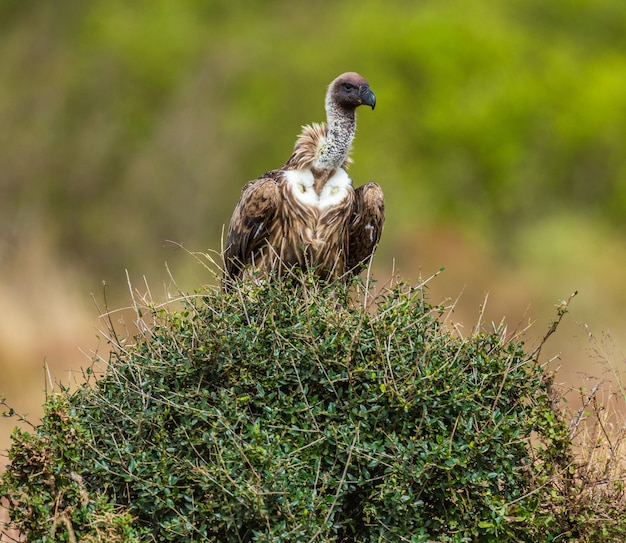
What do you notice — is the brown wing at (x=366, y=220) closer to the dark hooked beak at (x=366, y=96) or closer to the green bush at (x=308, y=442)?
the dark hooked beak at (x=366, y=96)

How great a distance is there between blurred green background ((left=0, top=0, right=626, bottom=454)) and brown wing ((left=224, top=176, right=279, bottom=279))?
5.72m

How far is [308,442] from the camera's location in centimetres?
514

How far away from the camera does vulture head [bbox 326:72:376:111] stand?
799 cm

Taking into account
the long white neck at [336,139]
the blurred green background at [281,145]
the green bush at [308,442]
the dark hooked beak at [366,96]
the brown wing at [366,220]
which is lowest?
the green bush at [308,442]

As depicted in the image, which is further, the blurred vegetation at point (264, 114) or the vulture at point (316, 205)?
the blurred vegetation at point (264, 114)

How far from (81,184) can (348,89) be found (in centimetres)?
2180

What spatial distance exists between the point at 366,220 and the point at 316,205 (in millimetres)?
358

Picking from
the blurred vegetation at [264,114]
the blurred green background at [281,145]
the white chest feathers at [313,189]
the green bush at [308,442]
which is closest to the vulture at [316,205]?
the white chest feathers at [313,189]

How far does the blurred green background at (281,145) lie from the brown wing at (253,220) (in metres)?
5.72

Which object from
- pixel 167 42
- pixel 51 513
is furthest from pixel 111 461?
pixel 167 42

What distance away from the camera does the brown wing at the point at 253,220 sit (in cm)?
790

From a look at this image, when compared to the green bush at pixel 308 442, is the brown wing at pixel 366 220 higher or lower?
higher

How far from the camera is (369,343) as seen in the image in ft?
17.7

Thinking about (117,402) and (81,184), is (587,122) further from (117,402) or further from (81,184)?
(117,402)
